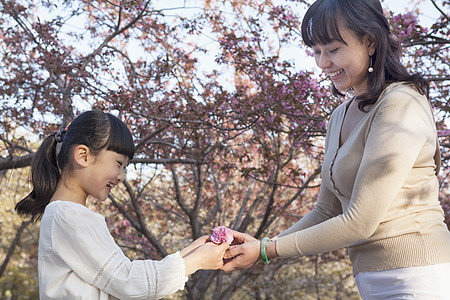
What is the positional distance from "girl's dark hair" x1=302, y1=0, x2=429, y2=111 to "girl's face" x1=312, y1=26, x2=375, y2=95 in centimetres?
2

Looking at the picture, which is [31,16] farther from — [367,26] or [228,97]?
[367,26]

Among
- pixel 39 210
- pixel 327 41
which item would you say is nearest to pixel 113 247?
pixel 39 210

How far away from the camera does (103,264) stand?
6.44 feet

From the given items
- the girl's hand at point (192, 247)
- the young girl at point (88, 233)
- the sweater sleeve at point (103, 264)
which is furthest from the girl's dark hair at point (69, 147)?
the girl's hand at point (192, 247)

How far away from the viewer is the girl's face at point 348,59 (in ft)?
6.23

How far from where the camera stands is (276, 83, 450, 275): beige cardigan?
5.40 feet

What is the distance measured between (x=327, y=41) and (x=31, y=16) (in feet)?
17.3

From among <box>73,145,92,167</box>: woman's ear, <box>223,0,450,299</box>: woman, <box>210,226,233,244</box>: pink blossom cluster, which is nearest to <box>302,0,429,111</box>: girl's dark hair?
<box>223,0,450,299</box>: woman

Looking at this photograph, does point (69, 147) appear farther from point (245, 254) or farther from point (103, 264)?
point (245, 254)

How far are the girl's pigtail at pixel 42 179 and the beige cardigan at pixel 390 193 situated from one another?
3.67 ft

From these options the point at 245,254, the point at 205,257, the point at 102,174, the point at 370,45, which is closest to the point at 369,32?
the point at 370,45

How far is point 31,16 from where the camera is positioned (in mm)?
→ 6293

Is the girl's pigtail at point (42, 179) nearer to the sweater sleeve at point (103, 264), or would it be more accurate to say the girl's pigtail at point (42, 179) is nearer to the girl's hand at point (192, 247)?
the sweater sleeve at point (103, 264)

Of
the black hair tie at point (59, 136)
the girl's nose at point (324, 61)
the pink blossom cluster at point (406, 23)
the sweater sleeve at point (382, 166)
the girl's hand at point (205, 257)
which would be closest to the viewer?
the sweater sleeve at point (382, 166)
